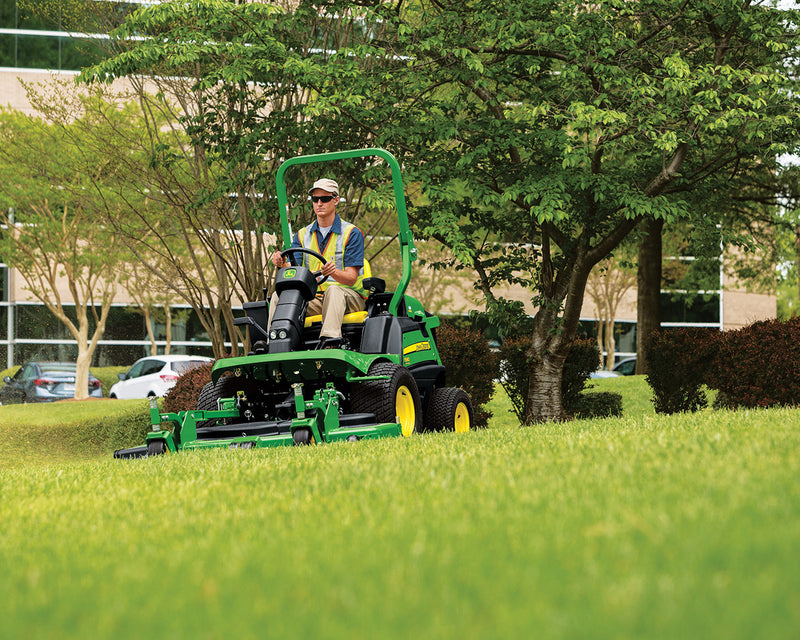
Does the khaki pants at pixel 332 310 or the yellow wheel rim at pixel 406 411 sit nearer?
the khaki pants at pixel 332 310

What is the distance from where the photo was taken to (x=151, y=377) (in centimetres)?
A: 3019

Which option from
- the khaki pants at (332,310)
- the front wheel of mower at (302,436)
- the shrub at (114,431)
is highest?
the khaki pants at (332,310)

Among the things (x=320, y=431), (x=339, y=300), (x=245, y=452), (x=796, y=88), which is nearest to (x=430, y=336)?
(x=339, y=300)

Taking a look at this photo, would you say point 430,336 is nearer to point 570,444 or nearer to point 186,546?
point 570,444

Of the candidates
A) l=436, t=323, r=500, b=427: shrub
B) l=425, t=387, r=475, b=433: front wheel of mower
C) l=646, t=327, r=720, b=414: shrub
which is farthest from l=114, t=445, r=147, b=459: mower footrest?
l=646, t=327, r=720, b=414: shrub

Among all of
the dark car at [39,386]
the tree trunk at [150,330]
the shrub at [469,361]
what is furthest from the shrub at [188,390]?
the tree trunk at [150,330]

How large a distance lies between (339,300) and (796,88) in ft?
33.8

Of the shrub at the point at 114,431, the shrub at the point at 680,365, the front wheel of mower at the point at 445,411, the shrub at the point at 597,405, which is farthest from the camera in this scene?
the shrub at the point at 114,431

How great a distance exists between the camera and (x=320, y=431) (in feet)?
25.7

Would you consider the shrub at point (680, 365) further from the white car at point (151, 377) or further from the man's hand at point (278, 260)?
the white car at point (151, 377)

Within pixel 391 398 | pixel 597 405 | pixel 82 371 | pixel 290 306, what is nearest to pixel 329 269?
pixel 290 306

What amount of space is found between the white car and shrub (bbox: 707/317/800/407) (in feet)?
66.6

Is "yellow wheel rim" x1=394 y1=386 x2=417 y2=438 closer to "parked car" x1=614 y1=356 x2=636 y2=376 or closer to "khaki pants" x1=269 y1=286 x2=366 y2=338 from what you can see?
"khaki pants" x1=269 y1=286 x2=366 y2=338

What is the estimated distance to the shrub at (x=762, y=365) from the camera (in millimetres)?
11508
